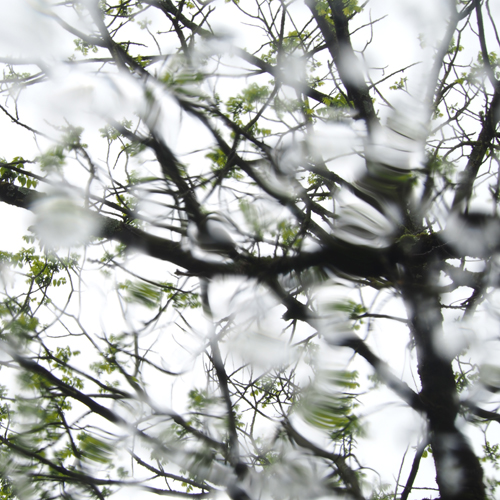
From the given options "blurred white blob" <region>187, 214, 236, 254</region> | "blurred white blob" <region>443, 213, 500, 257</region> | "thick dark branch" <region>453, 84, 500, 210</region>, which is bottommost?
"blurred white blob" <region>187, 214, 236, 254</region>

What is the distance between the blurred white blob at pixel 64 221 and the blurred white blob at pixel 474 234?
2023mm

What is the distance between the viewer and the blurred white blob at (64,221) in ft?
7.43

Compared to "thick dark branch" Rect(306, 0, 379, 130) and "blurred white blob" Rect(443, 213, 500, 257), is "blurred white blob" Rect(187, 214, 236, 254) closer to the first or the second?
"blurred white blob" Rect(443, 213, 500, 257)

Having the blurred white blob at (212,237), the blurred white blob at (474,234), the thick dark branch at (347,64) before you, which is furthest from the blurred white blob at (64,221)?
the thick dark branch at (347,64)

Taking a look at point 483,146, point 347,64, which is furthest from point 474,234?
point 347,64

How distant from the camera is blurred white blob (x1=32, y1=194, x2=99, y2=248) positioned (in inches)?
89.1

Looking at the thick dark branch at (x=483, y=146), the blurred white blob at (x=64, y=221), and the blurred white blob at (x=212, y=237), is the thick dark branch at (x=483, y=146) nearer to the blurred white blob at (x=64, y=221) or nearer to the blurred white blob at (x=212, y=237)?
the blurred white blob at (x=212, y=237)

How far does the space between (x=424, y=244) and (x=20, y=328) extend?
245 cm

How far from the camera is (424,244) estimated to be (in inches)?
88.7

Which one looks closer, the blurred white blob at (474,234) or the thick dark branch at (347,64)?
the blurred white blob at (474,234)

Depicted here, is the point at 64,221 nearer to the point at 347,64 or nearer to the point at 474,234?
the point at 474,234

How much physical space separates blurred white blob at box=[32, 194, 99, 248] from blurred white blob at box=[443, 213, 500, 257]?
6.64ft

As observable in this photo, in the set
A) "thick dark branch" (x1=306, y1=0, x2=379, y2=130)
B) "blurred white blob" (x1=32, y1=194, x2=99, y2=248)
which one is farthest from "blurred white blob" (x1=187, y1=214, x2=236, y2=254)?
"thick dark branch" (x1=306, y1=0, x2=379, y2=130)

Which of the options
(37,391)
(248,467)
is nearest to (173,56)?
(37,391)
